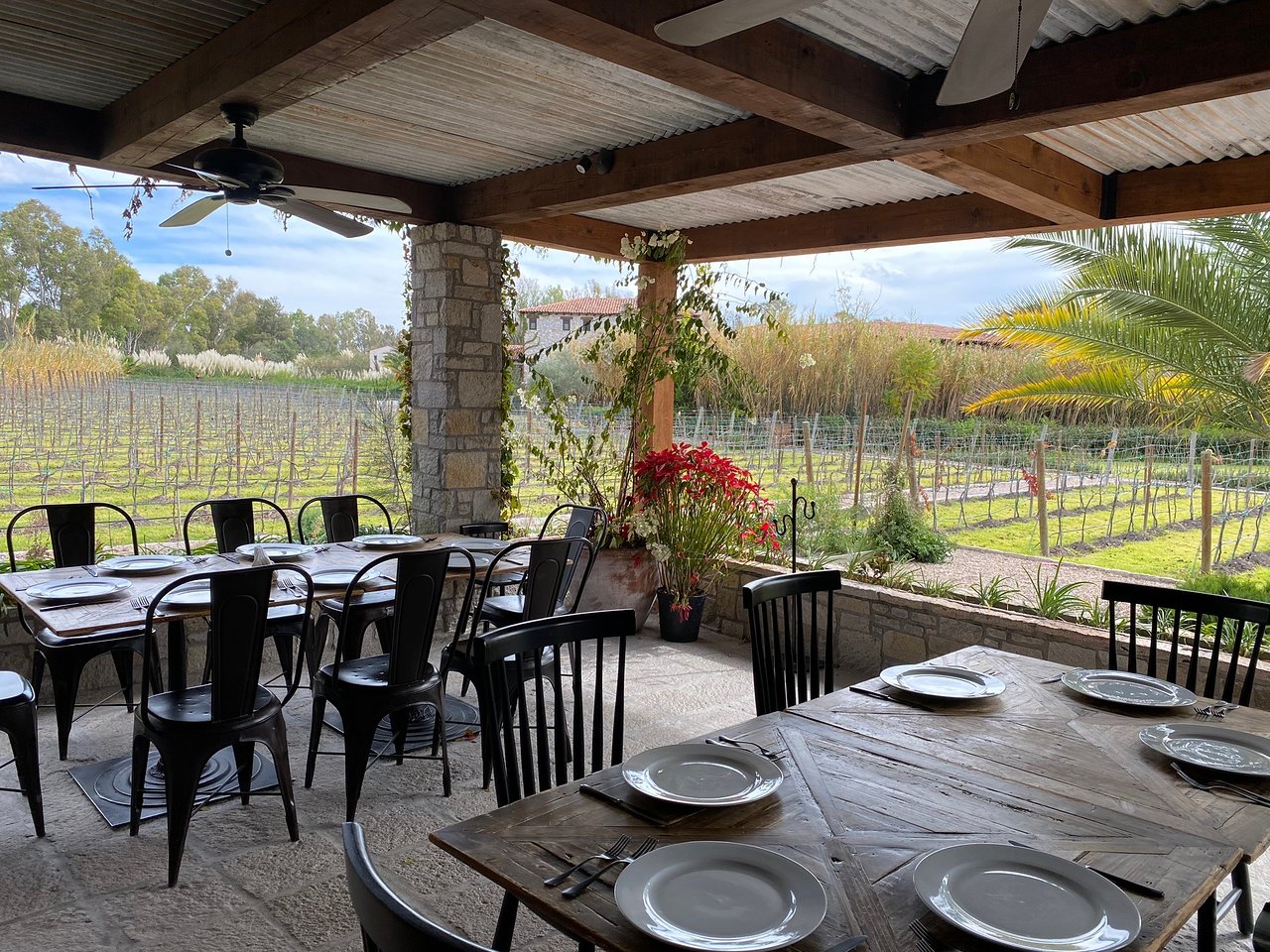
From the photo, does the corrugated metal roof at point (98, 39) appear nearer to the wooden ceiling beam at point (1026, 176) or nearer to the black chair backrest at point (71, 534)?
the black chair backrest at point (71, 534)

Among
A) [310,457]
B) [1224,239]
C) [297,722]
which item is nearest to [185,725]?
[297,722]

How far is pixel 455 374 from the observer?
5125mm

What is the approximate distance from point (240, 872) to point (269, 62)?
7.90ft

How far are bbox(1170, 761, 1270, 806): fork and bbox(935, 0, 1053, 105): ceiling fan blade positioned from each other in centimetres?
155

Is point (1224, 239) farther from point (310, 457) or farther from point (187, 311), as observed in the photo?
point (187, 311)

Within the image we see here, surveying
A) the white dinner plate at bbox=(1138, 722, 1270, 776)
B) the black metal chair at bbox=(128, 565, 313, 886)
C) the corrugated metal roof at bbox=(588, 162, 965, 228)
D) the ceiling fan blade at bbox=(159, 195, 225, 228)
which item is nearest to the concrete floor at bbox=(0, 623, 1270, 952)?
the black metal chair at bbox=(128, 565, 313, 886)

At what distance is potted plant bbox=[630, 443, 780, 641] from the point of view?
5176 mm

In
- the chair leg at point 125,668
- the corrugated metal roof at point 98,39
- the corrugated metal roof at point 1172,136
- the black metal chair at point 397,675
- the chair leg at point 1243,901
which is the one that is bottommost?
the chair leg at point 1243,901

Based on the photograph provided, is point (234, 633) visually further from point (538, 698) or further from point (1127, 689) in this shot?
point (1127, 689)

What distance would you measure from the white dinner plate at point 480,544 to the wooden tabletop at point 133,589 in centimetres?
8

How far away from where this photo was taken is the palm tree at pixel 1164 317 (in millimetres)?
4395

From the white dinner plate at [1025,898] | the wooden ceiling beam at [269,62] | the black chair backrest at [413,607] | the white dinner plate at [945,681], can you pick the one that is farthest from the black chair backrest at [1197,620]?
the wooden ceiling beam at [269,62]

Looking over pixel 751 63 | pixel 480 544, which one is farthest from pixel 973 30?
pixel 480 544

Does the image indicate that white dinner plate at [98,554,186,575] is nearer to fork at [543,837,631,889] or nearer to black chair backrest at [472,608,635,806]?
black chair backrest at [472,608,635,806]
